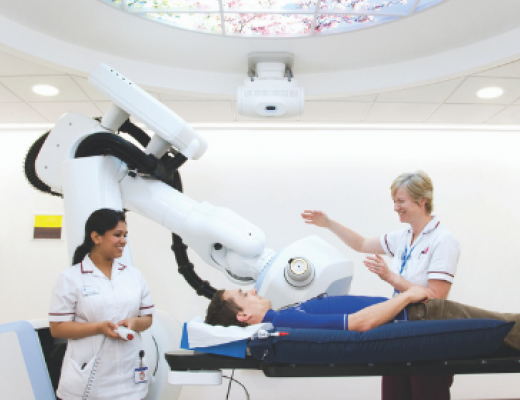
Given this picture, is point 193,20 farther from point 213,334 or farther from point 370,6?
point 213,334

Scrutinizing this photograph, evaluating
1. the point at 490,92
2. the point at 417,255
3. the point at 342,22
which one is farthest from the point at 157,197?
the point at 490,92

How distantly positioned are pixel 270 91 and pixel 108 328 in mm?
1839

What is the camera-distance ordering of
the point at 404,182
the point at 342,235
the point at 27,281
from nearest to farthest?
the point at 404,182 < the point at 342,235 < the point at 27,281

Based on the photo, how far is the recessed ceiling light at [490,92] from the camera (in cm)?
298

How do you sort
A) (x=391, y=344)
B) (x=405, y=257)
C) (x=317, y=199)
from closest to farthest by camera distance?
(x=391, y=344) < (x=405, y=257) < (x=317, y=199)

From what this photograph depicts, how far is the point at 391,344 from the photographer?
3.80 ft

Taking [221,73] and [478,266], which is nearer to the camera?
[221,73]

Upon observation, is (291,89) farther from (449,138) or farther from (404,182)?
(449,138)

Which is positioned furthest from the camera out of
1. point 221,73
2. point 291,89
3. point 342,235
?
point 221,73

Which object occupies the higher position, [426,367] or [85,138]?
[85,138]

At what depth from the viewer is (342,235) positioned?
2.26 m

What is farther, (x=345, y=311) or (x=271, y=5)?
(x=271, y=5)

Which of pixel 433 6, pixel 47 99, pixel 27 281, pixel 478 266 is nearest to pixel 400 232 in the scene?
pixel 433 6

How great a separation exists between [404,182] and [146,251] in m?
2.52
